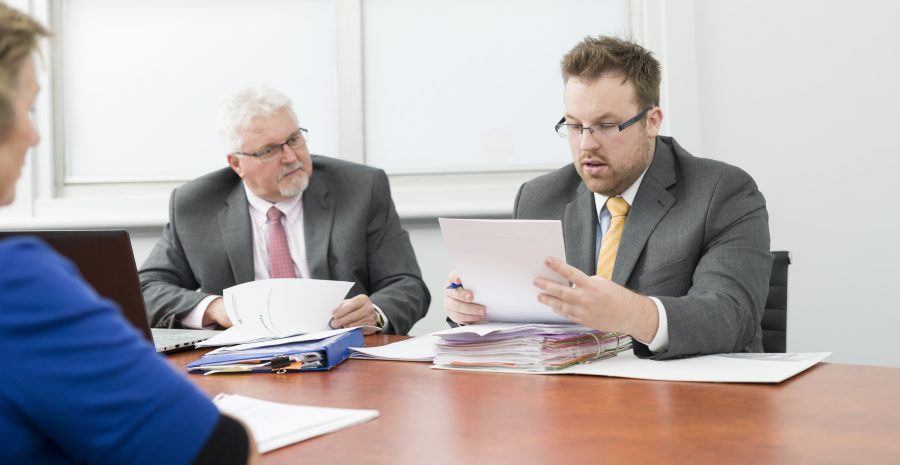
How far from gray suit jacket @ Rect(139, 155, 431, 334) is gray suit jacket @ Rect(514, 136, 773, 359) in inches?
27.1

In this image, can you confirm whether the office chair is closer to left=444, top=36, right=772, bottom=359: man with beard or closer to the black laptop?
left=444, top=36, right=772, bottom=359: man with beard

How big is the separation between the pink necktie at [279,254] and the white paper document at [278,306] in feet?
2.45

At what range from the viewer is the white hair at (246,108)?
2.79 m

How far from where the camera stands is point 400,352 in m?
1.79

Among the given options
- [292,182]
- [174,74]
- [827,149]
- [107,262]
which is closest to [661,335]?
[107,262]

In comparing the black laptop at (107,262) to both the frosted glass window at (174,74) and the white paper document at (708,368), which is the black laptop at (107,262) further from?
the frosted glass window at (174,74)

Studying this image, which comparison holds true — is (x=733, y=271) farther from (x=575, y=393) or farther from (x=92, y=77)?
(x=92, y=77)

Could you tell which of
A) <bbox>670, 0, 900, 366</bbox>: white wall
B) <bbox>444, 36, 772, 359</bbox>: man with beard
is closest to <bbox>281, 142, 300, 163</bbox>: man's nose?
<bbox>444, 36, 772, 359</bbox>: man with beard

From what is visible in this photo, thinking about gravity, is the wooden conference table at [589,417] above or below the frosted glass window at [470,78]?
below

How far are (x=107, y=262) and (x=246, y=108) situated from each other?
134 cm

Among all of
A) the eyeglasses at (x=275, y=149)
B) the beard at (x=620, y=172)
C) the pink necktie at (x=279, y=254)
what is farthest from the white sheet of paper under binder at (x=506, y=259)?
the eyeglasses at (x=275, y=149)

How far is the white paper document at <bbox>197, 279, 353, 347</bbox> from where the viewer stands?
6.16 feet

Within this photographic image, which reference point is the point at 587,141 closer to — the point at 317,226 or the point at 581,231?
the point at 581,231

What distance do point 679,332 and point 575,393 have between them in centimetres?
39
